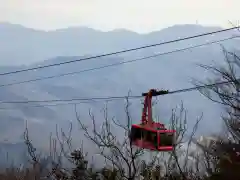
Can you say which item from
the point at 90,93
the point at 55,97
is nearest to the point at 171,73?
the point at 90,93

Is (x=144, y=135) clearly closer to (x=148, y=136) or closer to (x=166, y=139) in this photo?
(x=148, y=136)

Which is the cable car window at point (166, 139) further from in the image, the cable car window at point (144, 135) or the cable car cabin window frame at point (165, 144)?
the cable car window at point (144, 135)

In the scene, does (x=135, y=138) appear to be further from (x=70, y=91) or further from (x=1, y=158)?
(x=70, y=91)

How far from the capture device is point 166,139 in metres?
6.39

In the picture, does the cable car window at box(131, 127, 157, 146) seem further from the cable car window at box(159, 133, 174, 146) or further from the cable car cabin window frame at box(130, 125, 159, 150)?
the cable car window at box(159, 133, 174, 146)

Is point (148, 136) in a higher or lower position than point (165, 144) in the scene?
higher

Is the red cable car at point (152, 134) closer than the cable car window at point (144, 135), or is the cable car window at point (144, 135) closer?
the red cable car at point (152, 134)

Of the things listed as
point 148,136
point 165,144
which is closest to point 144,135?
point 148,136

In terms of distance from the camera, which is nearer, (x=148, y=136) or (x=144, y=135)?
(x=148, y=136)

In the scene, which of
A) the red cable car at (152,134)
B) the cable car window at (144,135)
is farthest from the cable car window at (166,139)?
the cable car window at (144,135)

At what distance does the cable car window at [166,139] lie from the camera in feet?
20.7

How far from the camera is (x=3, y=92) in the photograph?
173500 millimetres

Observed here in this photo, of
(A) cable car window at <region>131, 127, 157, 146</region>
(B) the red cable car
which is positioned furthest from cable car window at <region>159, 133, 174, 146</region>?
(A) cable car window at <region>131, 127, 157, 146</region>

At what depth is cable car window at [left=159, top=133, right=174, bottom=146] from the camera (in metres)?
6.30
